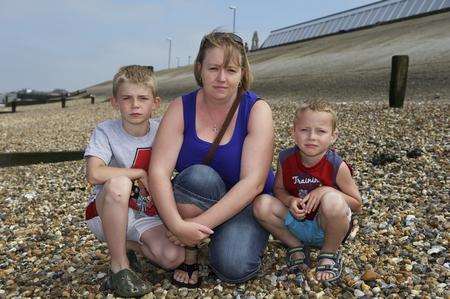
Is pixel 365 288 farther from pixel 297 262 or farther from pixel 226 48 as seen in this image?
pixel 226 48

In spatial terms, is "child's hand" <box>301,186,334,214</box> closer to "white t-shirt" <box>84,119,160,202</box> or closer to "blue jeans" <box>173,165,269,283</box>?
"blue jeans" <box>173,165,269,283</box>

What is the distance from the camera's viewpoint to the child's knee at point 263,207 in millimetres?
3678

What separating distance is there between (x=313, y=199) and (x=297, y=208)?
12 centimetres

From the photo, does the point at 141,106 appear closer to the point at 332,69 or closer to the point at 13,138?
the point at 13,138

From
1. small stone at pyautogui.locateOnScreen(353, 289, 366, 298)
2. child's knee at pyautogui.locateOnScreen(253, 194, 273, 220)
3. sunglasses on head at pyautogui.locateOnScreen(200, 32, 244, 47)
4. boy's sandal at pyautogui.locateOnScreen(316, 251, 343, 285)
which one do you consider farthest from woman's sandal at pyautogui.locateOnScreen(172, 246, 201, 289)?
sunglasses on head at pyautogui.locateOnScreen(200, 32, 244, 47)

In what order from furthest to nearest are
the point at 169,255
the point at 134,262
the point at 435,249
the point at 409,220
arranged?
1. the point at 409,220
2. the point at 435,249
3. the point at 134,262
4. the point at 169,255

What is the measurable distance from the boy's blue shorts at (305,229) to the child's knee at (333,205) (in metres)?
0.23

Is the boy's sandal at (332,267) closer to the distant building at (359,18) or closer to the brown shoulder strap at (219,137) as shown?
the brown shoulder strap at (219,137)

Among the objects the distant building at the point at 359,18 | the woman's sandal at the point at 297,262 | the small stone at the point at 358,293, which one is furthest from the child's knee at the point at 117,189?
the distant building at the point at 359,18

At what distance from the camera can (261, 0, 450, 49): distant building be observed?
37594mm

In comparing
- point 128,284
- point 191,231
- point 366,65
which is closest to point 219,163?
point 191,231

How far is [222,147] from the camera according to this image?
368cm

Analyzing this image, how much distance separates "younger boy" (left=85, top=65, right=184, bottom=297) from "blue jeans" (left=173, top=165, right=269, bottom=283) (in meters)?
0.26

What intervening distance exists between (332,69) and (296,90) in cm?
464
